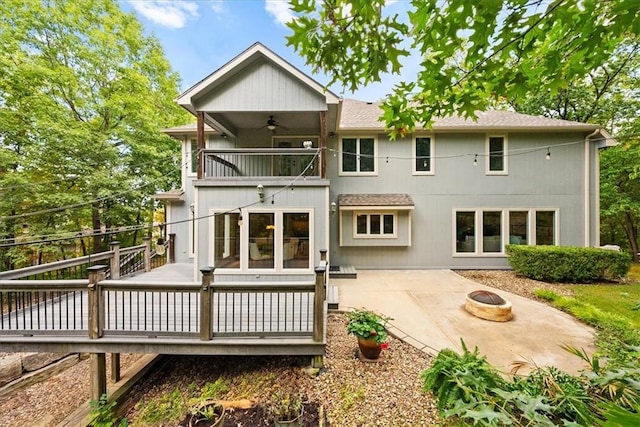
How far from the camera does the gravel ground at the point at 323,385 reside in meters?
3.15

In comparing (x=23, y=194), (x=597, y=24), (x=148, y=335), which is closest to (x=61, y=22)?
(x=23, y=194)

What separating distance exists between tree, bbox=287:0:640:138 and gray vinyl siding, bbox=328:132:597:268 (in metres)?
7.14

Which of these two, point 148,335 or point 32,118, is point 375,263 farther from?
point 32,118

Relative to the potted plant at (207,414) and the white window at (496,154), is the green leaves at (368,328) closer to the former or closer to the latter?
the potted plant at (207,414)

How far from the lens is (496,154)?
960cm

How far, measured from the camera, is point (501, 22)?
6.64 ft

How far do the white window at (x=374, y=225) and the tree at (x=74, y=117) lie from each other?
772 centimetres

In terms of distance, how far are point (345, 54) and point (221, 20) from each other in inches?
483

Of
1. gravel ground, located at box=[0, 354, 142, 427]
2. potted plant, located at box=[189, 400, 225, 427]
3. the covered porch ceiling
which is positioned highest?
the covered porch ceiling

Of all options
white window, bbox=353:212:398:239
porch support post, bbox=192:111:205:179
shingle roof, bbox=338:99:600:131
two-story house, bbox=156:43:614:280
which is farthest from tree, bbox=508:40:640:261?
porch support post, bbox=192:111:205:179

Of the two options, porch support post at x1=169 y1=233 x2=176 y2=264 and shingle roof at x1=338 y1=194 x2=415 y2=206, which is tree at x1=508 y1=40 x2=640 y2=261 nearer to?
shingle roof at x1=338 y1=194 x2=415 y2=206

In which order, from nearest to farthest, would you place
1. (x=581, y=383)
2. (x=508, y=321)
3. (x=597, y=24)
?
(x=597, y=24) → (x=581, y=383) → (x=508, y=321)

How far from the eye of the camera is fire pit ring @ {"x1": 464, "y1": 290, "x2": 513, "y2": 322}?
17.2 ft

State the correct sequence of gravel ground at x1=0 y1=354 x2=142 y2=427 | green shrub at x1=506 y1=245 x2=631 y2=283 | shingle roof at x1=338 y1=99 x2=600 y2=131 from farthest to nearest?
shingle roof at x1=338 y1=99 x2=600 y2=131 < green shrub at x1=506 y1=245 x2=631 y2=283 < gravel ground at x1=0 y1=354 x2=142 y2=427
